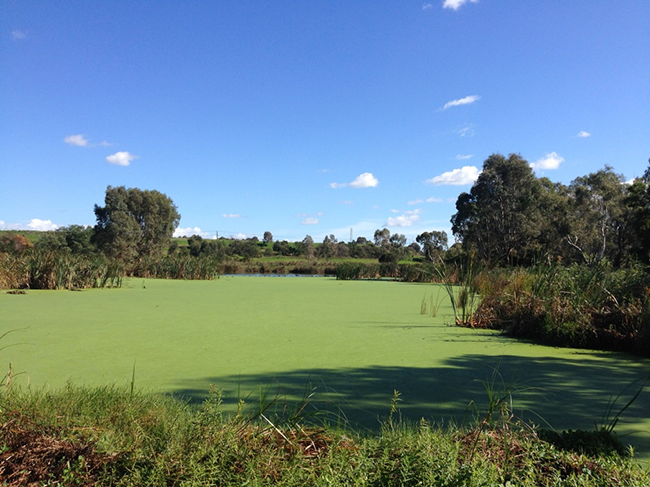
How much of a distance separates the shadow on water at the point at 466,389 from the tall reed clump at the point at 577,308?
0.63m

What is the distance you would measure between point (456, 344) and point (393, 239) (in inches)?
1764

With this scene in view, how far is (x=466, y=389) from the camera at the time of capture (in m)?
2.67

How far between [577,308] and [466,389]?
229 cm

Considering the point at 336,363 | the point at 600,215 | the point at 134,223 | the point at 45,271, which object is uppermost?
the point at 600,215

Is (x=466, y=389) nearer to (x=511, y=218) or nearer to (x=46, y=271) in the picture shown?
(x=46, y=271)

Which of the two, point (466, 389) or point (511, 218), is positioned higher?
point (511, 218)

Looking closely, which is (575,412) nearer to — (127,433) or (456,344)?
(456,344)

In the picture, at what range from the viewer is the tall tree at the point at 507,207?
66.4 ft

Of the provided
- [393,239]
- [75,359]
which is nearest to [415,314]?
[75,359]

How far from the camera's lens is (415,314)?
6.47m

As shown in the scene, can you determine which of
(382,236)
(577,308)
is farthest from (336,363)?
(382,236)

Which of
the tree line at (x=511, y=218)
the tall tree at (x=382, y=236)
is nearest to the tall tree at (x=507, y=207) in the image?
the tree line at (x=511, y=218)

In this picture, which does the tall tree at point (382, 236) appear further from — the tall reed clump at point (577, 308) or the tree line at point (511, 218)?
the tall reed clump at point (577, 308)

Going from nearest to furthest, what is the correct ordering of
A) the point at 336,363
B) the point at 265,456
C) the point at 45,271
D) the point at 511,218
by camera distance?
the point at 265,456, the point at 336,363, the point at 45,271, the point at 511,218
